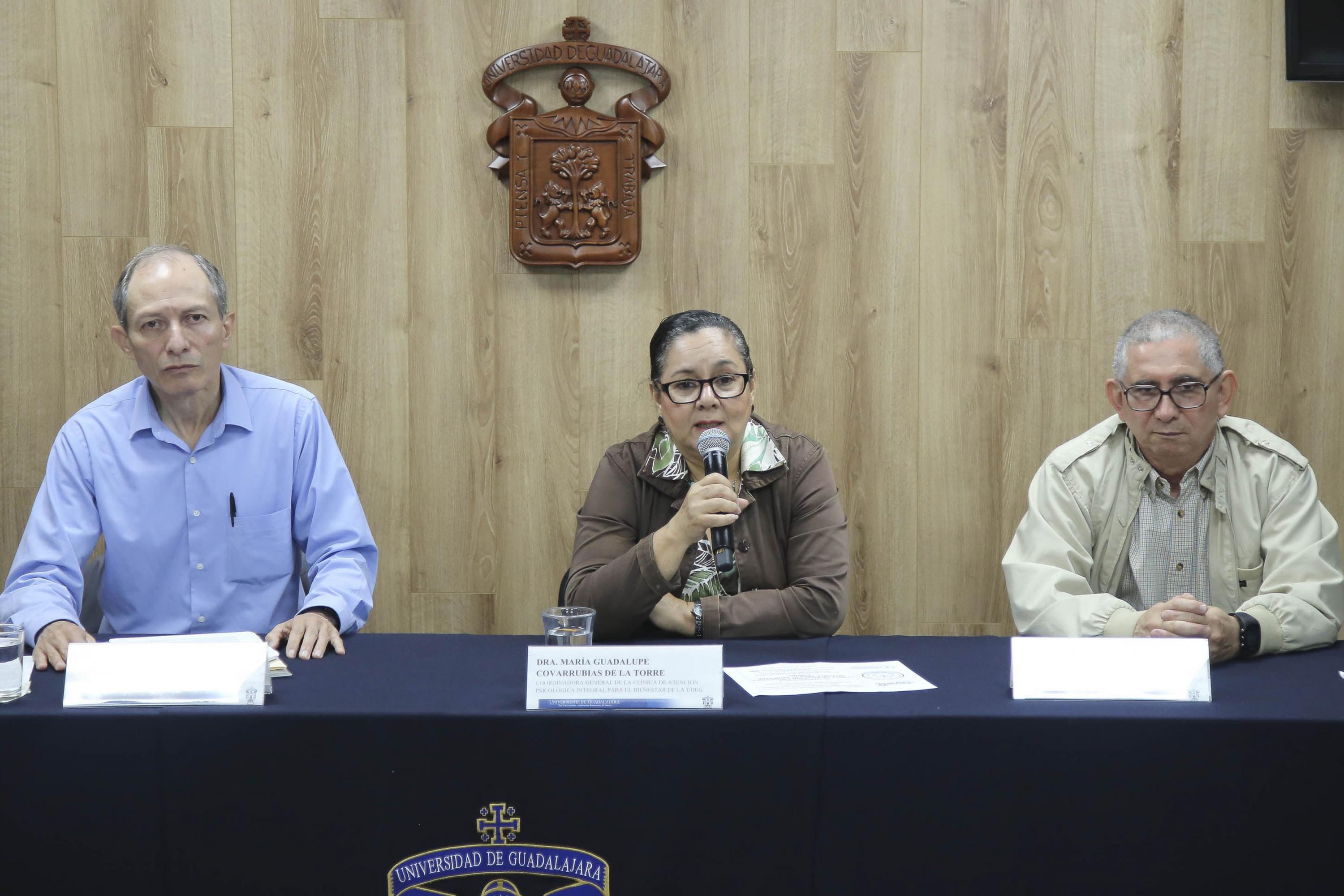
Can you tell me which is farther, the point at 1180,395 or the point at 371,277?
the point at 371,277

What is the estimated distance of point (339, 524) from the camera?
2.31m

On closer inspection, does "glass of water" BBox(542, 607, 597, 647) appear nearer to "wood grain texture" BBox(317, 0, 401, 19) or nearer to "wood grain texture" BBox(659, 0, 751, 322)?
"wood grain texture" BBox(659, 0, 751, 322)

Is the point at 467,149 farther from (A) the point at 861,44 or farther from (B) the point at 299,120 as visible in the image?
(A) the point at 861,44

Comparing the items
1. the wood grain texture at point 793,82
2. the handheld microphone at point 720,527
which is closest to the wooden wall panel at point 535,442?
the wood grain texture at point 793,82

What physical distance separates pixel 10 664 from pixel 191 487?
77 cm

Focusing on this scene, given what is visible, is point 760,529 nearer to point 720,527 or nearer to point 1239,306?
point 720,527

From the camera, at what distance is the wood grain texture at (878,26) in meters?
3.03

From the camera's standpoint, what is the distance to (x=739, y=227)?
3082 mm

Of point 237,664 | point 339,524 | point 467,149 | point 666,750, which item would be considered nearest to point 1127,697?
point 666,750

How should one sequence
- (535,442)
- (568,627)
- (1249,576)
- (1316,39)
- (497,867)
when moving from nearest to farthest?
(497,867) < (568,627) < (1249,576) < (1316,39) < (535,442)

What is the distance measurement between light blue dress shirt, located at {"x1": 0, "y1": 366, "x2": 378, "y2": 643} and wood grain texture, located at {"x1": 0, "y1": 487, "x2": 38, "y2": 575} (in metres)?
1.03

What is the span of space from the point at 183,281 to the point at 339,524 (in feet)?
1.94

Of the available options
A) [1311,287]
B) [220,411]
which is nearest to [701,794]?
[220,411]

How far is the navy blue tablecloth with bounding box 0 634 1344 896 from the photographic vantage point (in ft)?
4.80
